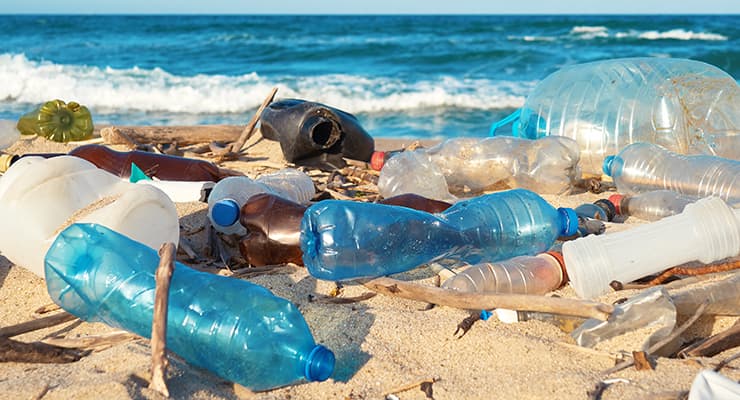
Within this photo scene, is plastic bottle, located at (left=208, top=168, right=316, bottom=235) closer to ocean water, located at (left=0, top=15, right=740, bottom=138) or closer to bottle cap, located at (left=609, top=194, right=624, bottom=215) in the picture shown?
bottle cap, located at (left=609, top=194, right=624, bottom=215)

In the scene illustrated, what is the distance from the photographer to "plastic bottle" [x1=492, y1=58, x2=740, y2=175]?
3959mm

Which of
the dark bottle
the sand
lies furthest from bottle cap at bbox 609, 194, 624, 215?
the dark bottle

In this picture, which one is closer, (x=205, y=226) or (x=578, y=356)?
(x=578, y=356)

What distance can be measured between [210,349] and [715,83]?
3.42m

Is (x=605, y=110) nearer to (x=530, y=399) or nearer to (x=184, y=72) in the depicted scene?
(x=530, y=399)

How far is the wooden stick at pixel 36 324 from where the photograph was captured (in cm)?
198

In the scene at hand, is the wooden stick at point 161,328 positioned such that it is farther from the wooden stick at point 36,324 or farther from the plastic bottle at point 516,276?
the plastic bottle at point 516,276

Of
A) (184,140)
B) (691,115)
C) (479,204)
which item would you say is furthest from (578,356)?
(184,140)

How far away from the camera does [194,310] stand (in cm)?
170

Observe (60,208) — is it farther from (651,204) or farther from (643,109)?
(643,109)

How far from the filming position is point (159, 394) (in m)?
1.57

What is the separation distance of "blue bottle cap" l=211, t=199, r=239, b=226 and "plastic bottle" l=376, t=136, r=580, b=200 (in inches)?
41.2

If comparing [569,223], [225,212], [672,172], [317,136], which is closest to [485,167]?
[672,172]

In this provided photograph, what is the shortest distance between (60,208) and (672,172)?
8.54 feet
